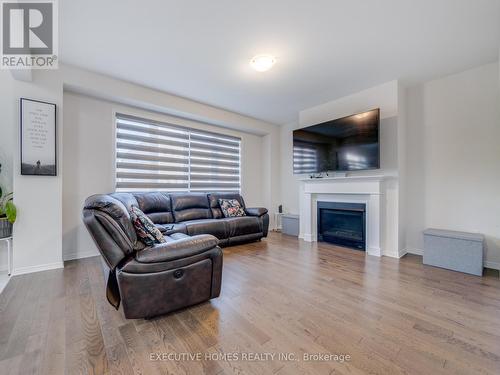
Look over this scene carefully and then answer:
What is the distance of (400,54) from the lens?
8.70 feet

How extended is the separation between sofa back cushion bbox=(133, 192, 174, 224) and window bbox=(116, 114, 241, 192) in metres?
0.31

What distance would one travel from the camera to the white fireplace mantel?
3.35 meters

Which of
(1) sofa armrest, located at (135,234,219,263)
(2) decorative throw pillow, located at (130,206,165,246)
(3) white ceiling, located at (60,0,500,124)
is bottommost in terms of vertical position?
(1) sofa armrest, located at (135,234,219,263)

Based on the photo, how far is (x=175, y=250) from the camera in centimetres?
170

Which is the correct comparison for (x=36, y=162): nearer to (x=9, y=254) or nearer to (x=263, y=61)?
(x=9, y=254)

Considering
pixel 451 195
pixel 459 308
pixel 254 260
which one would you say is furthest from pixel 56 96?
pixel 451 195

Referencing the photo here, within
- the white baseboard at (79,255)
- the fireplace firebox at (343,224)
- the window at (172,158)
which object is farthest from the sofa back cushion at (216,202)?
the white baseboard at (79,255)

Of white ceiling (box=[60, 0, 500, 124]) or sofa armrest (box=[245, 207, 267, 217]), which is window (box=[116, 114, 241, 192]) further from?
sofa armrest (box=[245, 207, 267, 217])

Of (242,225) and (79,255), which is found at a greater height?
(242,225)

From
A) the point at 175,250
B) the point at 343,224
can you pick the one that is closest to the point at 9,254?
the point at 175,250

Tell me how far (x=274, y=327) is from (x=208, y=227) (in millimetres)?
2172

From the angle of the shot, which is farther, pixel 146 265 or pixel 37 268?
pixel 37 268

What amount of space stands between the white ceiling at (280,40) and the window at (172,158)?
88 centimetres

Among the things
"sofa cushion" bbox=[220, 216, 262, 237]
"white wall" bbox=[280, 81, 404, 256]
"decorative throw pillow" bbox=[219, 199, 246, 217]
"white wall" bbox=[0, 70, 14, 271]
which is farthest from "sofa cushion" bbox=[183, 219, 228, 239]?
"white wall" bbox=[280, 81, 404, 256]
